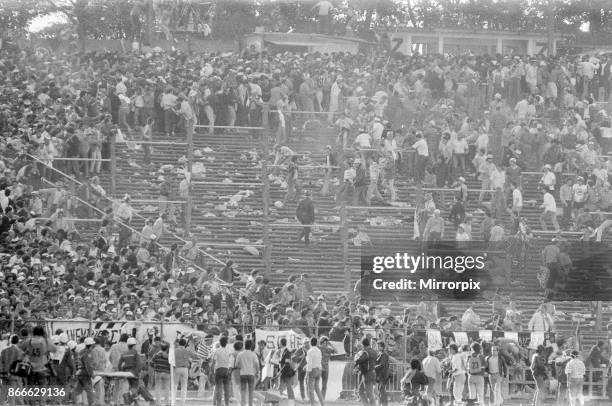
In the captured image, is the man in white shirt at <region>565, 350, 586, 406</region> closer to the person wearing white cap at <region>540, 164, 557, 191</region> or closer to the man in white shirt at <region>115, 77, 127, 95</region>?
the person wearing white cap at <region>540, 164, 557, 191</region>

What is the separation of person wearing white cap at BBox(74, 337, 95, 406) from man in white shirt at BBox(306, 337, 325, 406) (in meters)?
3.65

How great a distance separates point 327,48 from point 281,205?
1215 centimetres

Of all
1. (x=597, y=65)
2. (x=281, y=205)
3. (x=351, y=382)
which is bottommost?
(x=351, y=382)

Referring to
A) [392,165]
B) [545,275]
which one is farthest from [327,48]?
[545,275]

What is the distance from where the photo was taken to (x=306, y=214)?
35.8m

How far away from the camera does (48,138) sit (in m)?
35.9

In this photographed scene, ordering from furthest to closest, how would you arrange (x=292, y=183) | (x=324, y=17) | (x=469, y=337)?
(x=324, y=17) → (x=292, y=183) → (x=469, y=337)

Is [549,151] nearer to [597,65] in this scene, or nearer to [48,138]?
[597,65]

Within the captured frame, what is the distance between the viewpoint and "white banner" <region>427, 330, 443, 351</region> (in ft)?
95.7

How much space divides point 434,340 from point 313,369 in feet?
9.34

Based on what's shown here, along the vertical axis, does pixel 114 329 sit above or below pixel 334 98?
below

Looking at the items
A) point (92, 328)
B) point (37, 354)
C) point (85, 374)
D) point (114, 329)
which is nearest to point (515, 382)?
point (114, 329)

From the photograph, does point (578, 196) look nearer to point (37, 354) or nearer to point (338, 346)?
point (338, 346)

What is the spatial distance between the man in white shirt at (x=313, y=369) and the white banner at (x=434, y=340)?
247cm
